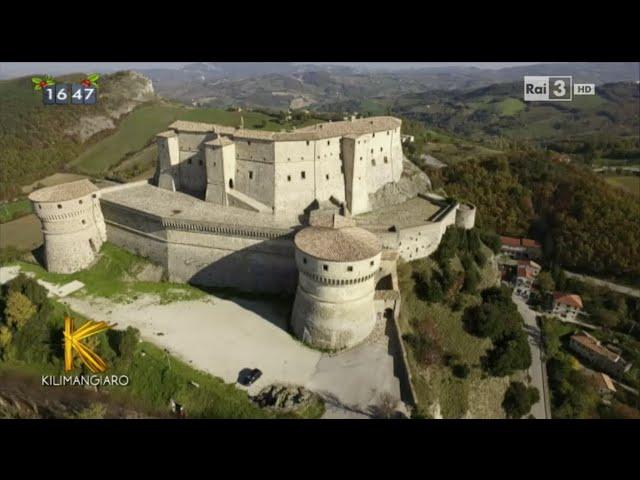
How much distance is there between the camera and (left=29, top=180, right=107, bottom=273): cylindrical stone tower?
28.8 meters

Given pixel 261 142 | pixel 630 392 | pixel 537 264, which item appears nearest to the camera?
pixel 261 142

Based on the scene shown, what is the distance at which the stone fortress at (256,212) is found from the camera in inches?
1093

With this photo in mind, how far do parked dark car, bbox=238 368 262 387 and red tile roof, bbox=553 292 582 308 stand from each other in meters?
31.2

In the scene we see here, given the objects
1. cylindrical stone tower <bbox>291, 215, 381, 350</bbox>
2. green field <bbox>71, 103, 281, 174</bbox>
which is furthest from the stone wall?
green field <bbox>71, 103, 281, 174</bbox>

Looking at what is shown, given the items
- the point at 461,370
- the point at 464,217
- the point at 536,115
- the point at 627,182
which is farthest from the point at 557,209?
the point at 536,115

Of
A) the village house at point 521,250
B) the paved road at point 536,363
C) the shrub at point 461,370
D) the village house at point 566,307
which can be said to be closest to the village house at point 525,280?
the paved road at point 536,363

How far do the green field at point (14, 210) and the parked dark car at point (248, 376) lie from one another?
116 ft

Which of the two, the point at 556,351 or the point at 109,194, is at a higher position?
the point at 109,194

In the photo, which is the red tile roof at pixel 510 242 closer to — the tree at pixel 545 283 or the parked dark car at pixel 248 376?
the tree at pixel 545 283

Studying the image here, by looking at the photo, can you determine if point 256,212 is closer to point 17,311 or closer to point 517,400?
point 17,311

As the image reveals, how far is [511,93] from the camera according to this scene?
13462 centimetres

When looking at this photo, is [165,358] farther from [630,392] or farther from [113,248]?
[630,392]

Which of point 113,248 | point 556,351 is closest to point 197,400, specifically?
point 113,248

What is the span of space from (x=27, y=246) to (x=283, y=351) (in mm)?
25879
